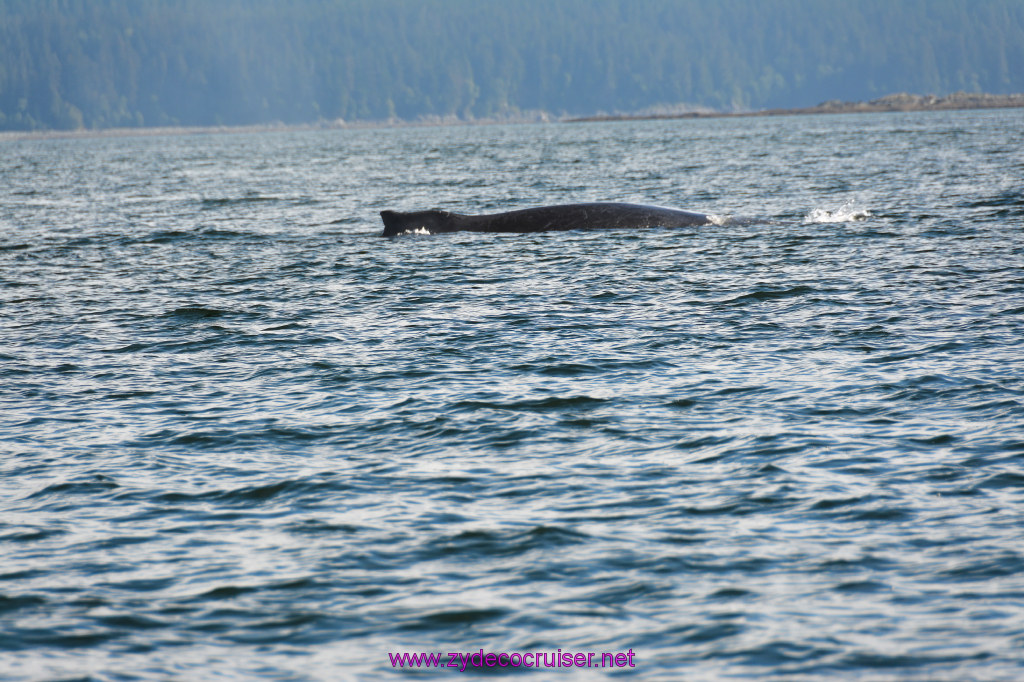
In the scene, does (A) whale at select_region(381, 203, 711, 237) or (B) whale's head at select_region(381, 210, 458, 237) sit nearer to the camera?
(A) whale at select_region(381, 203, 711, 237)

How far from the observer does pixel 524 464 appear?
445 inches

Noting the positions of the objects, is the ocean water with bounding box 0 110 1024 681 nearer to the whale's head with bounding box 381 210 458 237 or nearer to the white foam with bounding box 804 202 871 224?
the whale's head with bounding box 381 210 458 237

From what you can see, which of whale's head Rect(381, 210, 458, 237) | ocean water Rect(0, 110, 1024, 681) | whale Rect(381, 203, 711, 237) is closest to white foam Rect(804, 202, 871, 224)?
whale Rect(381, 203, 711, 237)

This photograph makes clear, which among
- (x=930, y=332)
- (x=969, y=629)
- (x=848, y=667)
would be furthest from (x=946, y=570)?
(x=930, y=332)

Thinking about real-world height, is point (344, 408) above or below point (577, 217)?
below

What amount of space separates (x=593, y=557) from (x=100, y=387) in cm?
808

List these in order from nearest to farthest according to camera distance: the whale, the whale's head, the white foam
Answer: the whale → the white foam → the whale's head

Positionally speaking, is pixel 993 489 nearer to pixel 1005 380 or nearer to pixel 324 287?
pixel 1005 380

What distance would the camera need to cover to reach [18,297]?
21844 millimetres

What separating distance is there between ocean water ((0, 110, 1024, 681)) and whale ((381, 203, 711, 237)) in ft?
13.0

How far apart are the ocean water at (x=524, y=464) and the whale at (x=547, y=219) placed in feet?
13.0

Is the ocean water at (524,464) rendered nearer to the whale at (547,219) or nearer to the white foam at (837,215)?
the whale at (547,219)

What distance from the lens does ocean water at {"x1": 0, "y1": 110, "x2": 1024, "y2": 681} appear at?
7.80 meters

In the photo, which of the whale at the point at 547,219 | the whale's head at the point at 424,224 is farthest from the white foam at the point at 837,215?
the whale's head at the point at 424,224
